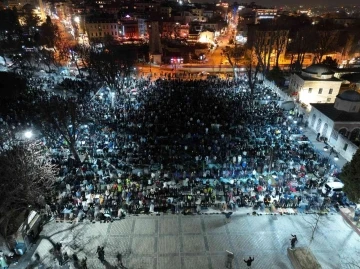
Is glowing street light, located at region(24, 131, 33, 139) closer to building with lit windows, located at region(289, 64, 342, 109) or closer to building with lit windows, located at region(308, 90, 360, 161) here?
building with lit windows, located at region(308, 90, 360, 161)

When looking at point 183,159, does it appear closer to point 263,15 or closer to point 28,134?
point 28,134

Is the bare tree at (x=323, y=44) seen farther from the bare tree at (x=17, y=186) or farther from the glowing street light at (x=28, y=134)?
the bare tree at (x=17, y=186)

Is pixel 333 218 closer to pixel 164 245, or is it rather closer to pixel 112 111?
pixel 164 245

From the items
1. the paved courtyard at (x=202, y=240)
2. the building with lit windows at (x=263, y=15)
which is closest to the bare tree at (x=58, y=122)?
the paved courtyard at (x=202, y=240)

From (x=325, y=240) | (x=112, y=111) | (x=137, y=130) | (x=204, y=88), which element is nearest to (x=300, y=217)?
(x=325, y=240)

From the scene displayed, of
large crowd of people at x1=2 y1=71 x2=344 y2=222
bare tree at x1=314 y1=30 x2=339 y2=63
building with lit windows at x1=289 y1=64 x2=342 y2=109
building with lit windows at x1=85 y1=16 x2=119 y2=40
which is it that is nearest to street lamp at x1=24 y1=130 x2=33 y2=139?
large crowd of people at x1=2 y1=71 x2=344 y2=222

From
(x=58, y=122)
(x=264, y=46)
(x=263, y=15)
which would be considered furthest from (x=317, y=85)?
(x=263, y=15)
